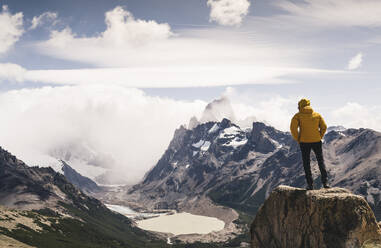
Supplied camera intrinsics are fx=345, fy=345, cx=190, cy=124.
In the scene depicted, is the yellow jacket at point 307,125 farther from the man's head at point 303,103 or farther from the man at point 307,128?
the man's head at point 303,103

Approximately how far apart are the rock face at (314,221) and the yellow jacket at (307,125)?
15.3 feet

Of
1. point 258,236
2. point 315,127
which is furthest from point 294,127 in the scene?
point 258,236

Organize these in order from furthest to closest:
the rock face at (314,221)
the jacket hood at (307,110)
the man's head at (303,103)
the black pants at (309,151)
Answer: the black pants at (309,151)
the man's head at (303,103)
the jacket hood at (307,110)
the rock face at (314,221)

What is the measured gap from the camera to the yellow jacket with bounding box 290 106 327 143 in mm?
29953

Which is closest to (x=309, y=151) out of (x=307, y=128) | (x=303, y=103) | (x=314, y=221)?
(x=307, y=128)

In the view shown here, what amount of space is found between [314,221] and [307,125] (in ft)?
26.5

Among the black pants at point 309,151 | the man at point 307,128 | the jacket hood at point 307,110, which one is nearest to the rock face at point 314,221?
the black pants at point 309,151

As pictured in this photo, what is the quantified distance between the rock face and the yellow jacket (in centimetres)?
466

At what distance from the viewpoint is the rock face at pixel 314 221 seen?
2614 centimetres

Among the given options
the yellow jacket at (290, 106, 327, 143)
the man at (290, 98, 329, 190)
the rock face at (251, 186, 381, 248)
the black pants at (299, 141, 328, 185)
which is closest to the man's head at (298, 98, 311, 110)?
the man at (290, 98, 329, 190)

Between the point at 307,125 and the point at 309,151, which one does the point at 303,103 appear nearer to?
the point at 307,125

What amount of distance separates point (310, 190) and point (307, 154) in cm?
319

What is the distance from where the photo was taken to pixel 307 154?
31.0m

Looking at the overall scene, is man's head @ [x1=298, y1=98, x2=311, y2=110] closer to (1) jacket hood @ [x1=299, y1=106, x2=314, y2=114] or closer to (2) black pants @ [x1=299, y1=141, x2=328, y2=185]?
(1) jacket hood @ [x1=299, y1=106, x2=314, y2=114]
